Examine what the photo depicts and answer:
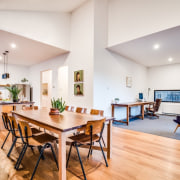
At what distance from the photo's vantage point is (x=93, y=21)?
169 inches

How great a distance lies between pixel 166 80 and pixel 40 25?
263 inches

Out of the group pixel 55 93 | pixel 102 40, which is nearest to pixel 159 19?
pixel 102 40

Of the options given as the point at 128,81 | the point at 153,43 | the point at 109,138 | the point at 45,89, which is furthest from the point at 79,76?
the point at 45,89

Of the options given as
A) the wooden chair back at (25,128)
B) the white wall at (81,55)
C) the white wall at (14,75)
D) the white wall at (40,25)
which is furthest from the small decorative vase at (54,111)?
the white wall at (14,75)

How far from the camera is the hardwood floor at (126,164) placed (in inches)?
70.2

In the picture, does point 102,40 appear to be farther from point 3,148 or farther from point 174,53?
point 3,148

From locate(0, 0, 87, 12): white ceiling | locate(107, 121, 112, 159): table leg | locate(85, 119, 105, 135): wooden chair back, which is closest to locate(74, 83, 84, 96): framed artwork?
locate(107, 121, 112, 159): table leg

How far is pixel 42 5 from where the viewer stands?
12.5ft

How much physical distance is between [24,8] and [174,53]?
18.4 feet

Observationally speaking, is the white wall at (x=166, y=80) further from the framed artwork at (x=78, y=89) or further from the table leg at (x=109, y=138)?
the table leg at (x=109, y=138)

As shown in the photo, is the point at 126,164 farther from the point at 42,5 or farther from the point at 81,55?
the point at 42,5

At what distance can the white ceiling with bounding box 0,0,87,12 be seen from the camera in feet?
10.7

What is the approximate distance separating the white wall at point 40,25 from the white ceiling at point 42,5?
6.6 inches

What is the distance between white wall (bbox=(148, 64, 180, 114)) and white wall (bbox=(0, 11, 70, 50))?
534cm
